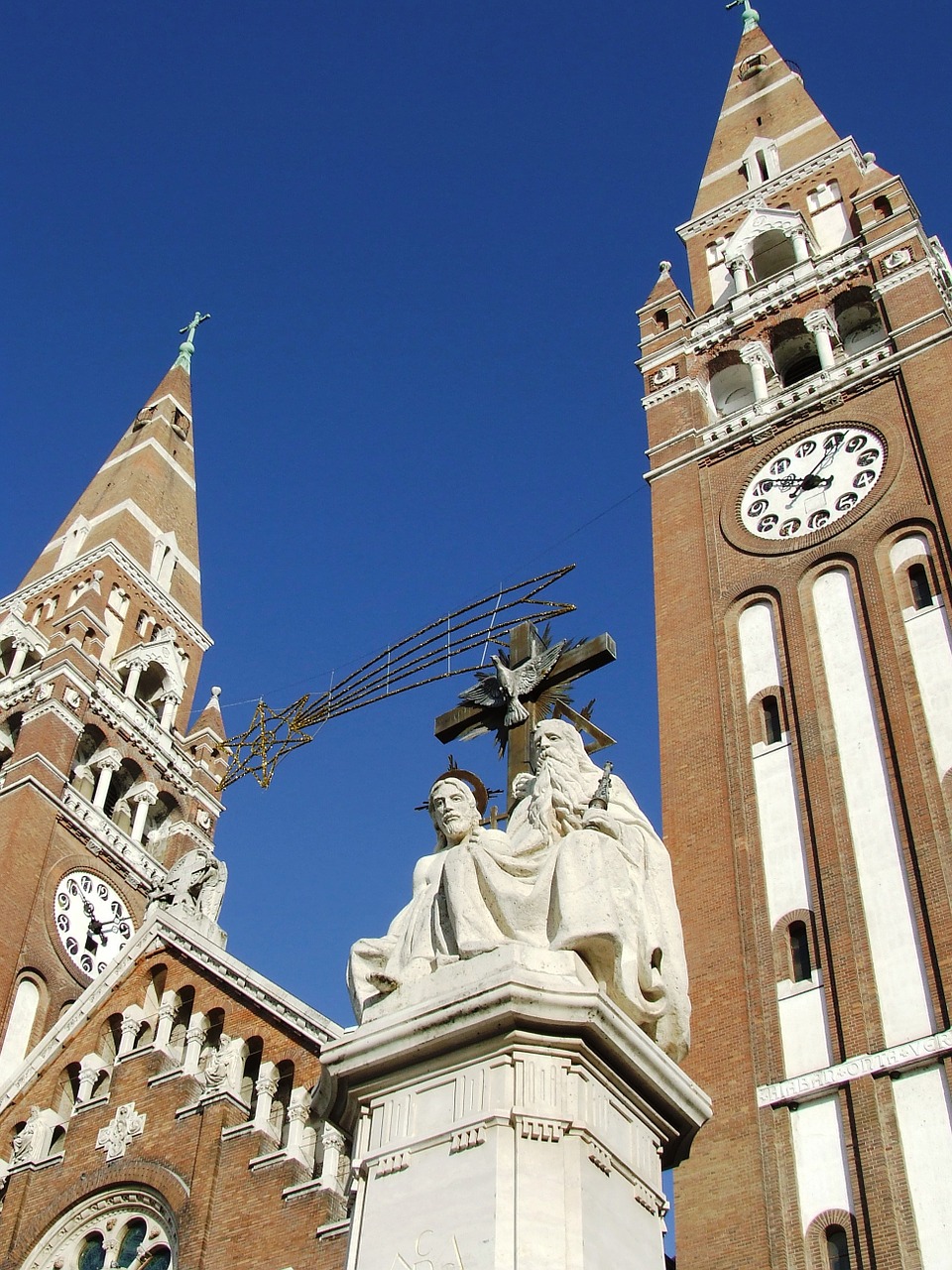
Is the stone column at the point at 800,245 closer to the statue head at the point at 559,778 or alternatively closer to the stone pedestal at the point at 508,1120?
the statue head at the point at 559,778

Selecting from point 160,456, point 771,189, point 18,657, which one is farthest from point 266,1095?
point 160,456

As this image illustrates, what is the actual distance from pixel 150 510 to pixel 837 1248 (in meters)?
31.1

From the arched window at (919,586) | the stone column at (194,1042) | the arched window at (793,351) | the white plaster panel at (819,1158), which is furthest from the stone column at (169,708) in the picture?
the white plaster panel at (819,1158)

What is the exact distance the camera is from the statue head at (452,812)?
6.75 meters

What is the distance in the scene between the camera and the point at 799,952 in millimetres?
17188

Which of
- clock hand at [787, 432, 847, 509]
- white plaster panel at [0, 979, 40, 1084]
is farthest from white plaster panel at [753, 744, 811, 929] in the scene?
white plaster panel at [0, 979, 40, 1084]

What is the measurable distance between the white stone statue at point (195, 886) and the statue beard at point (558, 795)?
15.8m

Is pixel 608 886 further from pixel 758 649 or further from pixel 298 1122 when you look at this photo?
pixel 758 649

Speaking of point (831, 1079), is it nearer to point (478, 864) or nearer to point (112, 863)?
point (478, 864)

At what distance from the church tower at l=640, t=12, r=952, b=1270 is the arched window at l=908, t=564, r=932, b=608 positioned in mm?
23

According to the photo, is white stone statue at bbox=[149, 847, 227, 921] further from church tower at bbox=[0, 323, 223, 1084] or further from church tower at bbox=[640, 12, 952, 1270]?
church tower at bbox=[640, 12, 952, 1270]

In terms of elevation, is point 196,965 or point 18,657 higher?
point 18,657

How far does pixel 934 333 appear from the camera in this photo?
23.4m

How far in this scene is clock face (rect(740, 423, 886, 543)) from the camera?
22197mm
